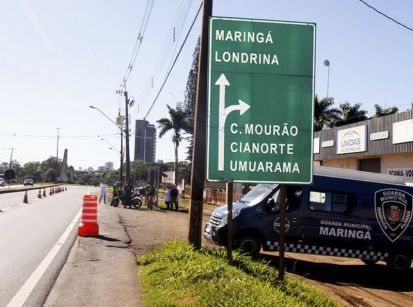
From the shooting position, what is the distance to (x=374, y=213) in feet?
43.0

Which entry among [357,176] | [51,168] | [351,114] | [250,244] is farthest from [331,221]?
[51,168]

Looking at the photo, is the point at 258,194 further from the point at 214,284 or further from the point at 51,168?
the point at 51,168

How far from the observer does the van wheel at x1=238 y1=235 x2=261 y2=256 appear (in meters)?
12.7

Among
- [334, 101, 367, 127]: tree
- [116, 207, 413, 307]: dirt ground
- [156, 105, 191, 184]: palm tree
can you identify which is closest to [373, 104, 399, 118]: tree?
[334, 101, 367, 127]: tree

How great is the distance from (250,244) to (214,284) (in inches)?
220

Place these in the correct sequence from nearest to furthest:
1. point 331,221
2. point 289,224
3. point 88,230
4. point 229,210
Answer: point 229,210
point 289,224
point 331,221
point 88,230

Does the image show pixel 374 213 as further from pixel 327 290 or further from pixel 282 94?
pixel 282 94

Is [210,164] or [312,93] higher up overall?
[312,93]

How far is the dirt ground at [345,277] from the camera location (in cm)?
965

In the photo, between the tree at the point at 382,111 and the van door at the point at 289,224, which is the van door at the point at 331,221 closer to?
the van door at the point at 289,224

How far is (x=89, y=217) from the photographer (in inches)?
599

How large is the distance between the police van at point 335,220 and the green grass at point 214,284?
283 cm

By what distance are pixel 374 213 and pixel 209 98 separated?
7.44m

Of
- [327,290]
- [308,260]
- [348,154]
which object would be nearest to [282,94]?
[327,290]
